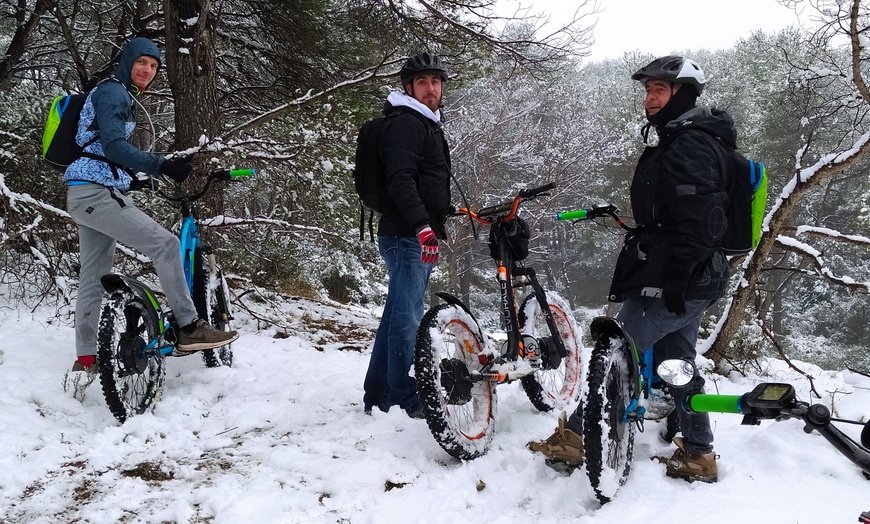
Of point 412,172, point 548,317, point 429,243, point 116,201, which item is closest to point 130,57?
point 116,201

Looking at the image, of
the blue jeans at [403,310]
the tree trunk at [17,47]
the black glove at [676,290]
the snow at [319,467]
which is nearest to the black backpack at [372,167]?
the blue jeans at [403,310]

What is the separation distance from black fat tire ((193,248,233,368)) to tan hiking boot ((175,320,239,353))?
0.43m

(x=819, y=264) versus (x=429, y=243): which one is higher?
(x=429, y=243)

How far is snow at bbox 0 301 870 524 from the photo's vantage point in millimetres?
2691

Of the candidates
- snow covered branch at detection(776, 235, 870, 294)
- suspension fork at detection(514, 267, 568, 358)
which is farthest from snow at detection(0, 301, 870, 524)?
snow covered branch at detection(776, 235, 870, 294)

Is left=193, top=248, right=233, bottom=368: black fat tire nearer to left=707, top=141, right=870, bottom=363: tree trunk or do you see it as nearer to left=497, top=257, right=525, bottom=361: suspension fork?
left=497, top=257, right=525, bottom=361: suspension fork

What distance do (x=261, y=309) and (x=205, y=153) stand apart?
261 centimetres

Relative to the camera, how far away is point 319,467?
3.19m

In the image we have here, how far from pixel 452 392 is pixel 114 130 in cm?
262

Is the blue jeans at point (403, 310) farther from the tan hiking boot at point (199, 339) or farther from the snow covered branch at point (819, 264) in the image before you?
the snow covered branch at point (819, 264)

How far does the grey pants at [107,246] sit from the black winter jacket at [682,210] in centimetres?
287

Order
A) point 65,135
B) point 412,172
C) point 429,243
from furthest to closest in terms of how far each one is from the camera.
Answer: point 65,135 < point 412,172 < point 429,243

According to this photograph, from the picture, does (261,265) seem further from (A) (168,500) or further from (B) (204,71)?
(A) (168,500)

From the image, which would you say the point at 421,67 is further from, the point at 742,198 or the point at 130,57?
the point at 742,198
